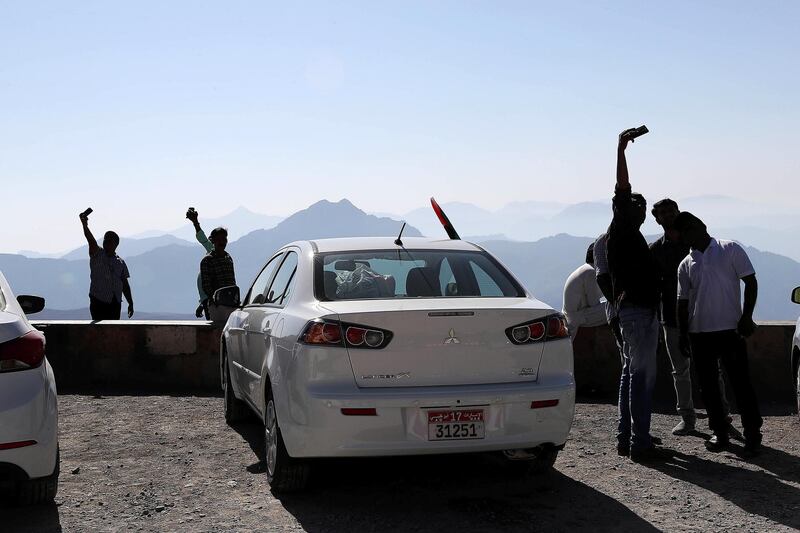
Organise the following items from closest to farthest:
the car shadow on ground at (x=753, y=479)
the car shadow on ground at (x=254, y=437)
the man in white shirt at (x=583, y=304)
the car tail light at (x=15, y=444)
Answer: the car tail light at (x=15, y=444) → the car shadow on ground at (x=753, y=479) → the car shadow on ground at (x=254, y=437) → the man in white shirt at (x=583, y=304)

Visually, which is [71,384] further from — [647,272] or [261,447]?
[647,272]

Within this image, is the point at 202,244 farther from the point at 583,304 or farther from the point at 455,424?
the point at 455,424

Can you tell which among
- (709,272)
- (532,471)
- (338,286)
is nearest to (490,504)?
(532,471)

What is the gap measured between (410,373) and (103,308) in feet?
28.8

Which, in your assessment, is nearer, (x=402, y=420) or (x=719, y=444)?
(x=402, y=420)

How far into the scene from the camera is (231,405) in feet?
28.4

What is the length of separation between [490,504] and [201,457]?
106 inches

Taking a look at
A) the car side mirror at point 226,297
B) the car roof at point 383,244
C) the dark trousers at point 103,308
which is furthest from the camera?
the dark trousers at point 103,308

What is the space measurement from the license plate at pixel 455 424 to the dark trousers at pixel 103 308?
875 centimetres

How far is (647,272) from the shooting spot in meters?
6.76

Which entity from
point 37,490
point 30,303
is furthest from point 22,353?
point 30,303

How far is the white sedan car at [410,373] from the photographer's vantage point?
5.12m

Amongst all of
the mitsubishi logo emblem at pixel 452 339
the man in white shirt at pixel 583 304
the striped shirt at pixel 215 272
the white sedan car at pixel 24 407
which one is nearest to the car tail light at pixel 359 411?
the mitsubishi logo emblem at pixel 452 339

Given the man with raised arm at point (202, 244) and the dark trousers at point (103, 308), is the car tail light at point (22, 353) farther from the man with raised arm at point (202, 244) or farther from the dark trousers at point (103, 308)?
the dark trousers at point (103, 308)
